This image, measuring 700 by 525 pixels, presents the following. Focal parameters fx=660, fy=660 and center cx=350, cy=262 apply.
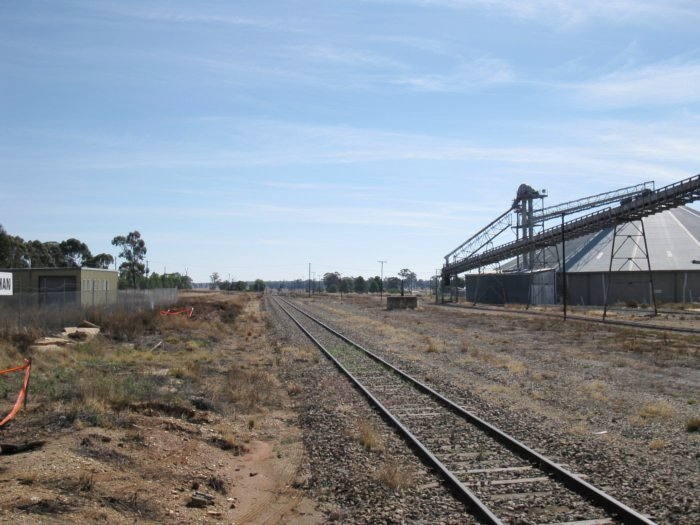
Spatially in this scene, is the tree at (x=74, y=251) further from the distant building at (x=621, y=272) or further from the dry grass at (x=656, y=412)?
the dry grass at (x=656, y=412)

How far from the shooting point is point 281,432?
12.4m

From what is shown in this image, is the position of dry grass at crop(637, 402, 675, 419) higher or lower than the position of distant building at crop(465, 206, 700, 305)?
lower

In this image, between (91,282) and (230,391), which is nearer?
(230,391)

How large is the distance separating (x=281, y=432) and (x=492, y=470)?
4713mm

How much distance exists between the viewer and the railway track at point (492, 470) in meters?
7.27

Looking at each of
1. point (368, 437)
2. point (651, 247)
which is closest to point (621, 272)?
point (651, 247)

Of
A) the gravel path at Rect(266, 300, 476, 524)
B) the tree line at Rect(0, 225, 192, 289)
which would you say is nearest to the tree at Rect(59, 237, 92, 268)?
the tree line at Rect(0, 225, 192, 289)

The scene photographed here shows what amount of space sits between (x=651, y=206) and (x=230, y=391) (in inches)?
1448

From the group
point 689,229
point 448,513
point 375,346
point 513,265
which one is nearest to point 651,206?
point 375,346

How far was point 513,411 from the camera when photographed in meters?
13.7

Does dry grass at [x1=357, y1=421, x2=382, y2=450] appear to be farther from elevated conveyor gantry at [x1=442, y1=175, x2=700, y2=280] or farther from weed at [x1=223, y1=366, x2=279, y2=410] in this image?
elevated conveyor gantry at [x1=442, y1=175, x2=700, y2=280]

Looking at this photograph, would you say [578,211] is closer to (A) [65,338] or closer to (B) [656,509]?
(A) [65,338]

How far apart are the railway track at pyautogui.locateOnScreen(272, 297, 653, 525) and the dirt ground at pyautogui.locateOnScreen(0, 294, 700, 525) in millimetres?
368

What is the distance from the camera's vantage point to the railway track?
7.27 m
